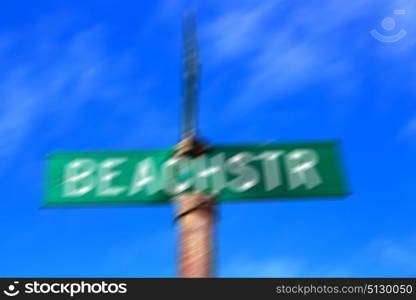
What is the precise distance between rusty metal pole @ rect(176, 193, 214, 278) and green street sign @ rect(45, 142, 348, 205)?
0.09 meters

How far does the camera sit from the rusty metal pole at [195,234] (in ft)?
9.88

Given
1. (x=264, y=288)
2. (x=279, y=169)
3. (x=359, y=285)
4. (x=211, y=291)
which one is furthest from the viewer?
(x=359, y=285)

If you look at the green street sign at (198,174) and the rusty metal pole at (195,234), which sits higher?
the green street sign at (198,174)

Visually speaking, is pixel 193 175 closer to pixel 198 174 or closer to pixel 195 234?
pixel 198 174

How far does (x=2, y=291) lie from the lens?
4.31m

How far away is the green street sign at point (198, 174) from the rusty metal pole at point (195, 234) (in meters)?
0.09

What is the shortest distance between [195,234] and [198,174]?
0.44 metres

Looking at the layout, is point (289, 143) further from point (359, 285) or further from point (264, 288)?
point (359, 285)

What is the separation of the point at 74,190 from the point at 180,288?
3.29 ft

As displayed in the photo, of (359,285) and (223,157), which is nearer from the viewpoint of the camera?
(223,157)

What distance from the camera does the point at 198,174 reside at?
3.39 meters

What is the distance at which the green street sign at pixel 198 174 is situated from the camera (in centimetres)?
330

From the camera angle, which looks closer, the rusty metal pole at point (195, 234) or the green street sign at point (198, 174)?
the rusty metal pole at point (195, 234)

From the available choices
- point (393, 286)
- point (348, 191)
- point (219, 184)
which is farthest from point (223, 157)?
point (393, 286)
